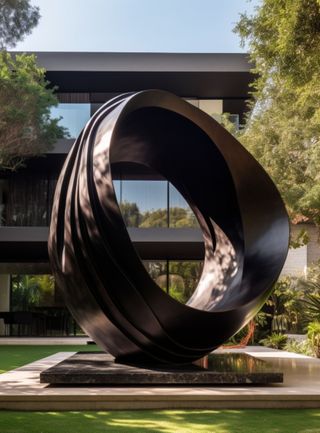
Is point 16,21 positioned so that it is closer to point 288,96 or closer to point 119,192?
point 288,96

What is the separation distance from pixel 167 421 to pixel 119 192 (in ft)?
56.0

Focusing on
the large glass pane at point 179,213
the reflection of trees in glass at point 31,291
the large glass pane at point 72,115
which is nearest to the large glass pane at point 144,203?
the large glass pane at point 179,213

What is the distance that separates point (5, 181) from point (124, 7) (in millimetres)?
12417

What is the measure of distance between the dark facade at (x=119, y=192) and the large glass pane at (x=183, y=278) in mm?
37

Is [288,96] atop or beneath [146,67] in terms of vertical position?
beneath

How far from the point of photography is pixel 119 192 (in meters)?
22.7

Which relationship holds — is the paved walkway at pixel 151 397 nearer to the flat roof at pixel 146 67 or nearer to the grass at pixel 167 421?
the grass at pixel 167 421

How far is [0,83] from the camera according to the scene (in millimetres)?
14852

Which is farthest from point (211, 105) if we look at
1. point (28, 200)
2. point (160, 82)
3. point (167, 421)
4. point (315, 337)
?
point (167, 421)

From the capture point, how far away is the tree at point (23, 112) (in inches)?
596

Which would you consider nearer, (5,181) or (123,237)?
(123,237)

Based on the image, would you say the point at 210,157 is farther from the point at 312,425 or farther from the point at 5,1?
the point at 5,1

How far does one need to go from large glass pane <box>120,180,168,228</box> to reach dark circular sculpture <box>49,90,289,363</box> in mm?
11910

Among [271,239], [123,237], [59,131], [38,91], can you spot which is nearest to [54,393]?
[123,237]
